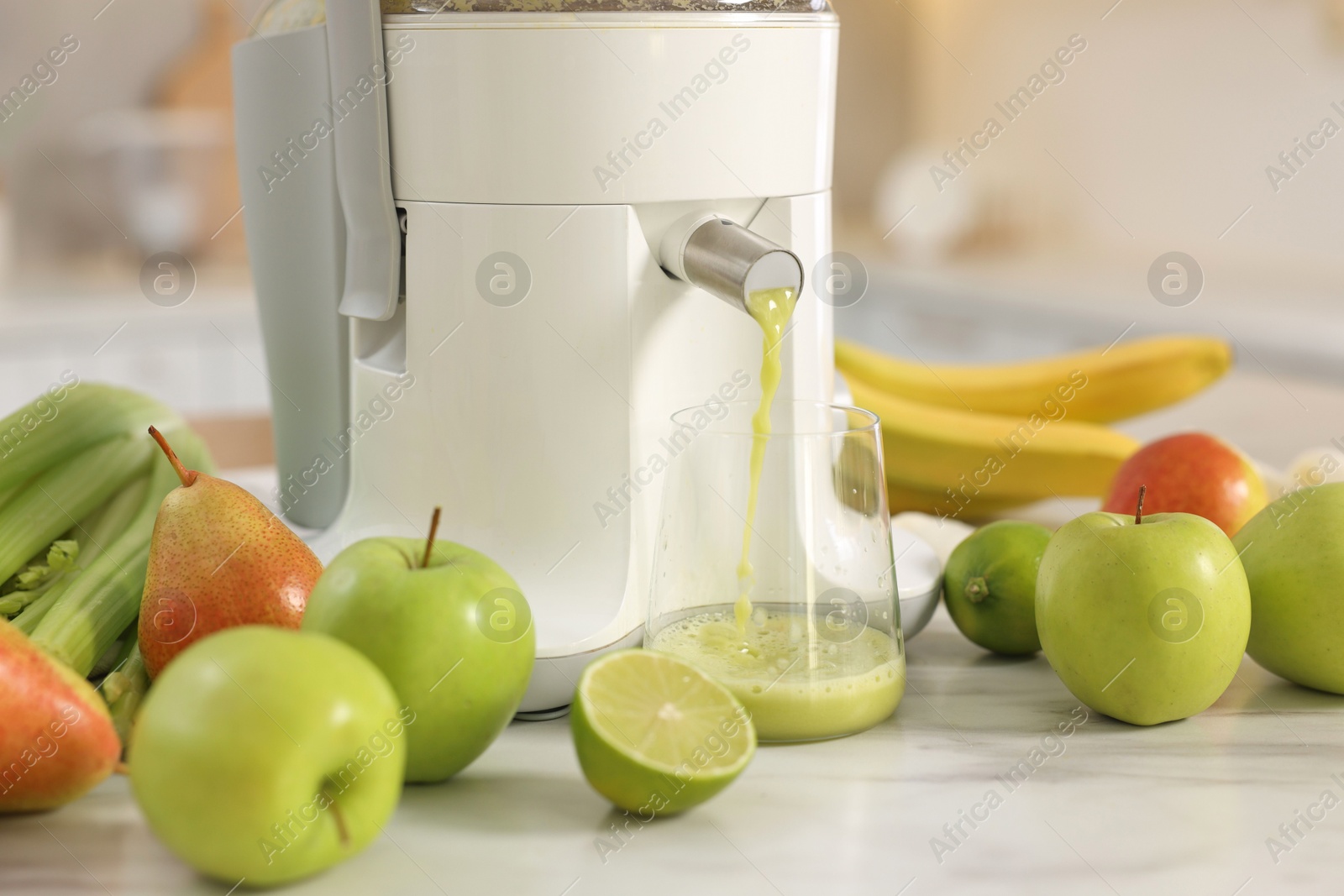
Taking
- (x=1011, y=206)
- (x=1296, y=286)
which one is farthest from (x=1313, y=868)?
(x=1011, y=206)

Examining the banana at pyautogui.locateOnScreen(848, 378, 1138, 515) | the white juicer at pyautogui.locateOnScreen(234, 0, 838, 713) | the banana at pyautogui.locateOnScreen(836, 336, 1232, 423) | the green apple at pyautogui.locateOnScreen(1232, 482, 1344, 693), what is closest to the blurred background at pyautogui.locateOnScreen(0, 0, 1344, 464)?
the banana at pyautogui.locateOnScreen(836, 336, 1232, 423)

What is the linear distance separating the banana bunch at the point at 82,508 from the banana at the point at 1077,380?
30.7 inches

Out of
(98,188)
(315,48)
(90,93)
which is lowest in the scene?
(98,188)

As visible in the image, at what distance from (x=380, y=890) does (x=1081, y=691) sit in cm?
37

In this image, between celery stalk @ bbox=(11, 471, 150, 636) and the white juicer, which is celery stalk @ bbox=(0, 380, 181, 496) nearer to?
celery stalk @ bbox=(11, 471, 150, 636)

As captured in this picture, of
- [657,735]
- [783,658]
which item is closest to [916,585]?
[783,658]

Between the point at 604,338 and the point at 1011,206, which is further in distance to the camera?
the point at 1011,206

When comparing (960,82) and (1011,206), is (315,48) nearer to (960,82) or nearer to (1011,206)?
(1011,206)

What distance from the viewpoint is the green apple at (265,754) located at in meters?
0.44

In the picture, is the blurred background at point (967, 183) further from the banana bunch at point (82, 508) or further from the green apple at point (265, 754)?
the green apple at point (265, 754)

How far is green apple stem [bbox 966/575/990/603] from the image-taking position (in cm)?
72

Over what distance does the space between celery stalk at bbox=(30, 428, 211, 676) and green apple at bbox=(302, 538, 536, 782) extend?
173 mm

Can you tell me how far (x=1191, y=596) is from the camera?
611 mm

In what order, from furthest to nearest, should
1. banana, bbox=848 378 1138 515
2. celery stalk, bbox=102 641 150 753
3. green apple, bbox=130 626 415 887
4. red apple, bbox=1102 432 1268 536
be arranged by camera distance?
banana, bbox=848 378 1138 515 < red apple, bbox=1102 432 1268 536 < celery stalk, bbox=102 641 150 753 < green apple, bbox=130 626 415 887
